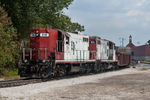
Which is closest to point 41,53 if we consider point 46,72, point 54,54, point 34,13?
point 54,54

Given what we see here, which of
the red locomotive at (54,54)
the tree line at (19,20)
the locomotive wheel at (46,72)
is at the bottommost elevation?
the locomotive wheel at (46,72)

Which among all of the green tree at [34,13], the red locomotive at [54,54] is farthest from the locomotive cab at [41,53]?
the green tree at [34,13]

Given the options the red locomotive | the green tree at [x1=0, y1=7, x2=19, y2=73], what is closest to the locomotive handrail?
the red locomotive

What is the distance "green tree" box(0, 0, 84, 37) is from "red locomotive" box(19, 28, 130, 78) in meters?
7.82

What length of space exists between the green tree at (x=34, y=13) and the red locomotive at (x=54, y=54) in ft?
25.7

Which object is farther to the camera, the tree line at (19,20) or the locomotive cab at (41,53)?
the tree line at (19,20)

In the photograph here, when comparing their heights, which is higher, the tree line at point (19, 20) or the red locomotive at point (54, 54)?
the tree line at point (19, 20)

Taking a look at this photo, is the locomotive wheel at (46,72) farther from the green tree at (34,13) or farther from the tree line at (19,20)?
the green tree at (34,13)

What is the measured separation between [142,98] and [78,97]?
2.79 metres

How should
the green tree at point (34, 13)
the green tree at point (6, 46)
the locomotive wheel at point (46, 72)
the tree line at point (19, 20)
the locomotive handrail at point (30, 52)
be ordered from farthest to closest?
the green tree at point (34, 13) < the tree line at point (19, 20) < the green tree at point (6, 46) < the locomotive handrail at point (30, 52) < the locomotive wheel at point (46, 72)

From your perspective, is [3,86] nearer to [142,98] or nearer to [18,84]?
[18,84]

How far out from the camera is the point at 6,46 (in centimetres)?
2286

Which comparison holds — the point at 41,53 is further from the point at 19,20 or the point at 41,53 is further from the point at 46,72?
the point at 19,20

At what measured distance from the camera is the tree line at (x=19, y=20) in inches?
904
